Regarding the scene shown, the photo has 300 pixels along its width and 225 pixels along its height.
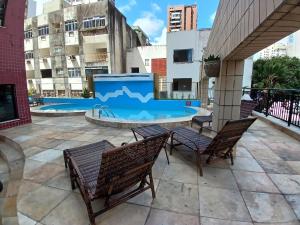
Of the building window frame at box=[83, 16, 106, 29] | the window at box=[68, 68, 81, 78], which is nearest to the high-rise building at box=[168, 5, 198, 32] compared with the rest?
the building window frame at box=[83, 16, 106, 29]

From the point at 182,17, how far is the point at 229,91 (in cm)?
8493

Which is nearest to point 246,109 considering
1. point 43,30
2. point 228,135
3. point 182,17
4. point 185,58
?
point 228,135

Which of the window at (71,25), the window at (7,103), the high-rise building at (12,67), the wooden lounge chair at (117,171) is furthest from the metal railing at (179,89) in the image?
the wooden lounge chair at (117,171)

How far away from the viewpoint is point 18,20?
639cm

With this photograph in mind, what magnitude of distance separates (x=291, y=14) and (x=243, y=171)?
2422 millimetres

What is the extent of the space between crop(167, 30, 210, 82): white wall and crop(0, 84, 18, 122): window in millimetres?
12761

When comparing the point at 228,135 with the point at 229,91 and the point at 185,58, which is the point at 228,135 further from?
the point at 185,58

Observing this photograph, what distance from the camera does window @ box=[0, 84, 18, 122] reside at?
6227 millimetres

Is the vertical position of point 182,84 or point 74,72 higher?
point 74,72

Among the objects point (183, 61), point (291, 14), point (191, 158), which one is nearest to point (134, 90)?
point (183, 61)

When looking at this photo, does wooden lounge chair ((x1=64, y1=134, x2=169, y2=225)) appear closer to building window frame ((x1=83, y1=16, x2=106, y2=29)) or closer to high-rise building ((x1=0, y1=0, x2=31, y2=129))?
high-rise building ((x1=0, y1=0, x2=31, y2=129))

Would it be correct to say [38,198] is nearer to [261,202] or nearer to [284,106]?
[261,202]

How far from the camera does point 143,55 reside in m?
20.5

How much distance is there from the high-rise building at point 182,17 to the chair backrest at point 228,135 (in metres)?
80.2
